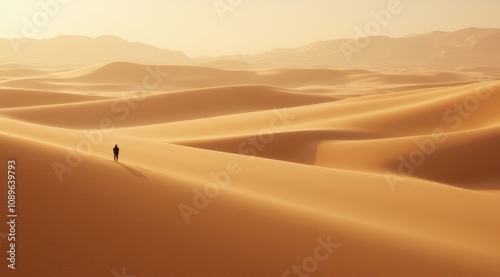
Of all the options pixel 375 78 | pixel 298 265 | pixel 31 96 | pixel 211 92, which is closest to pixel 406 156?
pixel 298 265

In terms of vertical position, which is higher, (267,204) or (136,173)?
(136,173)

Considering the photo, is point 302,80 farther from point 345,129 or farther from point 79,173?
point 79,173

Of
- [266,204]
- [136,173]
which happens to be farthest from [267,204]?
[136,173]

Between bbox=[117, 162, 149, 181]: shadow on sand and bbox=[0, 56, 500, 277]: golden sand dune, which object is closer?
bbox=[0, 56, 500, 277]: golden sand dune

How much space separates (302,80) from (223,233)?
6189cm

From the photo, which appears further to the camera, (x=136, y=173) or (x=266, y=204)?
(x=136, y=173)

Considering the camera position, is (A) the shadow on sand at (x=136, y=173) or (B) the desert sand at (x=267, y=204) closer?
(B) the desert sand at (x=267, y=204)

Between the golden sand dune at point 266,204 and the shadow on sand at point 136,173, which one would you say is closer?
the golden sand dune at point 266,204

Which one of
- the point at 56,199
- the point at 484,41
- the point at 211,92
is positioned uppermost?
the point at 484,41

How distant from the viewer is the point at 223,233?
602 centimetres

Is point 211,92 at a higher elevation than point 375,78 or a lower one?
lower

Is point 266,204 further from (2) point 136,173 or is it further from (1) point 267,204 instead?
(2) point 136,173

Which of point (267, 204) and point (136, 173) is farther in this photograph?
point (136, 173)

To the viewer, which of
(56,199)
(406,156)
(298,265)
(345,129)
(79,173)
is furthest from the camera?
(345,129)
